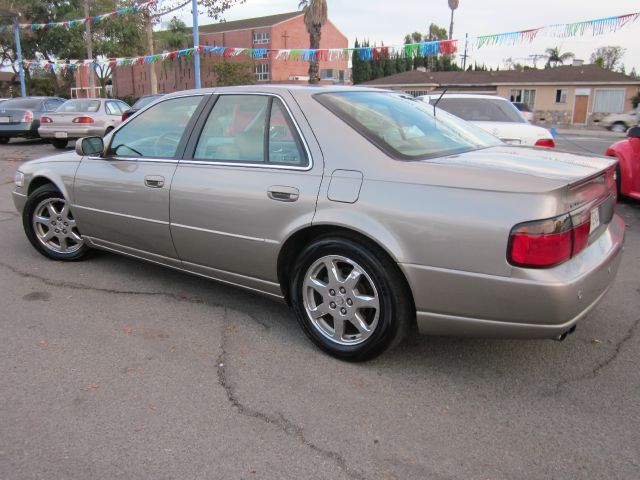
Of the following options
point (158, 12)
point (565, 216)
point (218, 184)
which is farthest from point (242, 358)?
point (158, 12)

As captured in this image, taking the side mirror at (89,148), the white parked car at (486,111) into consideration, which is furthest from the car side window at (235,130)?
the white parked car at (486,111)

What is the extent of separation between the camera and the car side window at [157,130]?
398 centimetres

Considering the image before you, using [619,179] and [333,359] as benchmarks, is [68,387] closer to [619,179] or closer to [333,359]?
[333,359]

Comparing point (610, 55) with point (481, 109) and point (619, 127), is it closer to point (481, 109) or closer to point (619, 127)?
point (619, 127)

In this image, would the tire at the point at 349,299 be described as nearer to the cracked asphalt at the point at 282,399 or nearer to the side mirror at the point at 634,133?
the cracked asphalt at the point at 282,399

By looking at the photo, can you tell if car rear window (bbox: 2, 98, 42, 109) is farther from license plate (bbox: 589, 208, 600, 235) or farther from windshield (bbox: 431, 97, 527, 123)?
license plate (bbox: 589, 208, 600, 235)

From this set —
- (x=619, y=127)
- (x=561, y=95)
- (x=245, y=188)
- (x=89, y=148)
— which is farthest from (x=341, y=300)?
(x=561, y=95)

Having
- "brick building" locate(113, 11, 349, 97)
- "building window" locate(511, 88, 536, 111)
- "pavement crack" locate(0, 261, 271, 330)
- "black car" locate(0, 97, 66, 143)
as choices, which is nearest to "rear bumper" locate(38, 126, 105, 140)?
"black car" locate(0, 97, 66, 143)

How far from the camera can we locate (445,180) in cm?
270

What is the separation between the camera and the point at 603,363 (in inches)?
123

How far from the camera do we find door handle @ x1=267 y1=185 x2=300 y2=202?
124 inches

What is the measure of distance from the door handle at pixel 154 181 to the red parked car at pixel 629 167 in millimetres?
5809

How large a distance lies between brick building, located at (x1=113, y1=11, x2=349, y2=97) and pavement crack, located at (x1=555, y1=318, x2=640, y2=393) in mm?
58908

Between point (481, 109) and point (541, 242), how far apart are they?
637cm
